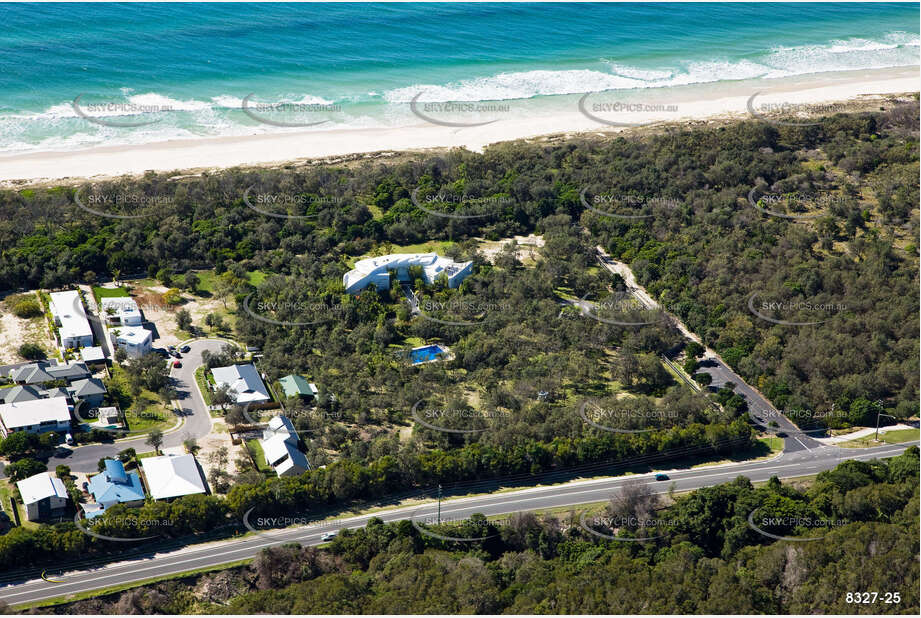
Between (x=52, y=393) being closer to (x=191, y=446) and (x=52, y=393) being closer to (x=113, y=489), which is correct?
Result: (x=191, y=446)

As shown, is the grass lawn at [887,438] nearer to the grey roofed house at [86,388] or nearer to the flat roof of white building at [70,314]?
the grey roofed house at [86,388]

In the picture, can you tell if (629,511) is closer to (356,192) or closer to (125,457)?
(125,457)

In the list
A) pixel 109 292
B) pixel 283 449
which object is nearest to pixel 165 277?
pixel 109 292

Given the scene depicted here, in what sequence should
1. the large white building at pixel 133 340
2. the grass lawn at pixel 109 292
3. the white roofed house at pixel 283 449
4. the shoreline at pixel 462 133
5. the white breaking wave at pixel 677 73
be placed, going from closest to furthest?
the white roofed house at pixel 283 449
the large white building at pixel 133 340
the grass lawn at pixel 109 292
the shoreline at pixel 462 133
the white breaking wave at pixel 677 73

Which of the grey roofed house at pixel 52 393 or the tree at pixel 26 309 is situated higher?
the tree at pixel 26 309

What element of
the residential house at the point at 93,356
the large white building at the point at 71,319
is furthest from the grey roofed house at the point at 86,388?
the large white building at the point at 71,319

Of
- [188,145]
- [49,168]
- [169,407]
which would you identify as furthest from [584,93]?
[169,407]

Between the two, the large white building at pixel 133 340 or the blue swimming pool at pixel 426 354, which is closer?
the large white building at pixel 133 340
